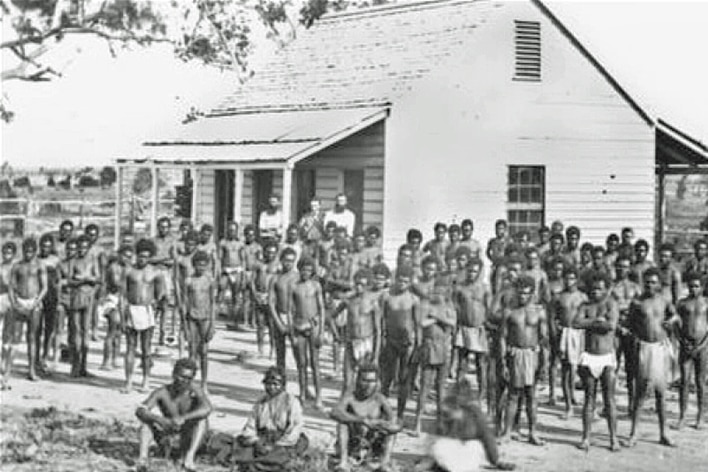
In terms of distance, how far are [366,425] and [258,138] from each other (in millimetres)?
11382

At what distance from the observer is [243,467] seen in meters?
8.80

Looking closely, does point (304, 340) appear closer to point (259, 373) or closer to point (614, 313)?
point (259, 373)

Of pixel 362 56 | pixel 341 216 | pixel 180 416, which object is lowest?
pixel 180 416

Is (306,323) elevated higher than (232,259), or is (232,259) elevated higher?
(232,259)

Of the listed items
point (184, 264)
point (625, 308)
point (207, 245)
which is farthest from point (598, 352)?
point (207, 245)

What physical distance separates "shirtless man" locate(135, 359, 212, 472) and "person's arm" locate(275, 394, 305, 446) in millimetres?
659

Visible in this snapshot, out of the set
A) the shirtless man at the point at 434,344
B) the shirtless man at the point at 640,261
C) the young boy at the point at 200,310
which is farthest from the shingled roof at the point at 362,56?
the shirtless man at the point at 434,344

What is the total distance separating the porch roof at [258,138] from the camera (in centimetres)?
1783

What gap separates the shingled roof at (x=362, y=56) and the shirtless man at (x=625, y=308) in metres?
7.47

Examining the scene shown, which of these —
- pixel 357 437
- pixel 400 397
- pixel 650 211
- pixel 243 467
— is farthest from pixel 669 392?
pixel 650 211

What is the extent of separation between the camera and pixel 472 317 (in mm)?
11125

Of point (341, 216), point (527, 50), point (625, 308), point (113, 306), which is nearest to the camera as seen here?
point (625, 308)

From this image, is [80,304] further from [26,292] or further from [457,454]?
[457,454]

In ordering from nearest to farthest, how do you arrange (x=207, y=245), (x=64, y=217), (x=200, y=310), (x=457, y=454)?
(x=457, y=454)
(x=200, y=310)
(x=207, y=245)
(x=64, y=217)
